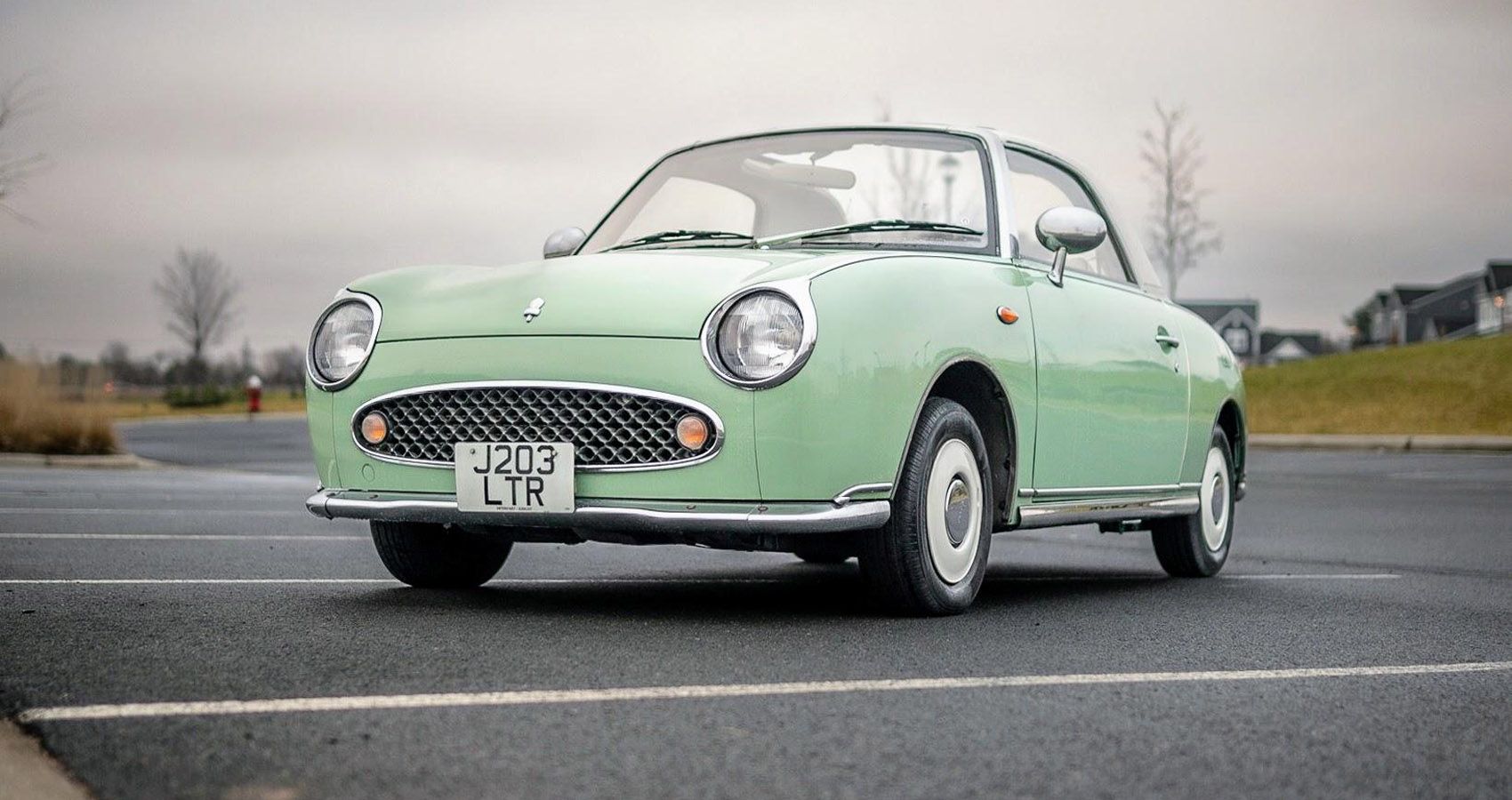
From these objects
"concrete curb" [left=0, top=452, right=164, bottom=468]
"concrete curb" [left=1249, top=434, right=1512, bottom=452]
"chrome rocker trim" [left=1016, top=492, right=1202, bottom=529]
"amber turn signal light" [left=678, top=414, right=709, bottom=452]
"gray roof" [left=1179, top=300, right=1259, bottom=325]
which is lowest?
"concrete curb" [left=1249, top=434, right=1512, bottom=452]

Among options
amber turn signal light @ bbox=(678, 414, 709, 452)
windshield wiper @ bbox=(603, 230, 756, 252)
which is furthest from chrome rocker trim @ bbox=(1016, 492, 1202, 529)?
amber turn signal light @ bbox=(678, 414, 709, 452)

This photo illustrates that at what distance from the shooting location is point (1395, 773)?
3057mm

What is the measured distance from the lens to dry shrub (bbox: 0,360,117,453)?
63.9ft

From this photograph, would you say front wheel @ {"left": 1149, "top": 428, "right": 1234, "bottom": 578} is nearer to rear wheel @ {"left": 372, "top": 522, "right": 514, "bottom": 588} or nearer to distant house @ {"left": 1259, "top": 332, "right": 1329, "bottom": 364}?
rear wheel @ {"left": 372, "top": 522, "right": 514, "bottom": 588}

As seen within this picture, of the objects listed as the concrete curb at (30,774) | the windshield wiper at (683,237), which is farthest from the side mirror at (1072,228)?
the concrete curb at (30,774)

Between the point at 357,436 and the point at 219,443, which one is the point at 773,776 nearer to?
the point at 357,436

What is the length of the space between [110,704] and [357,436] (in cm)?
183

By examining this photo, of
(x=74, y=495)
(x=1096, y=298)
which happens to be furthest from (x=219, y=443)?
(x=1096, y=298)

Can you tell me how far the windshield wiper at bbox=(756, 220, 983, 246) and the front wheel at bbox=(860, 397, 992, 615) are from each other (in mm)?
823

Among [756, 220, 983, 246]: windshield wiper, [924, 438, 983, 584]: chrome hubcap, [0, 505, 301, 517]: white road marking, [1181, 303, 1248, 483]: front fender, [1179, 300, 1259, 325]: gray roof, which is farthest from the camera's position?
[1179, 300, 1259, 325]: gray roof

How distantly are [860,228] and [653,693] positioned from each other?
8.11 feet

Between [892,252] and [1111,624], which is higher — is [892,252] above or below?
above

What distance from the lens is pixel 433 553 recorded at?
5.65 m

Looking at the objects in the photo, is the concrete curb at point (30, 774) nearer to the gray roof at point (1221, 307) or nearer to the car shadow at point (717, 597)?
the car shadow at point (717, 597)
